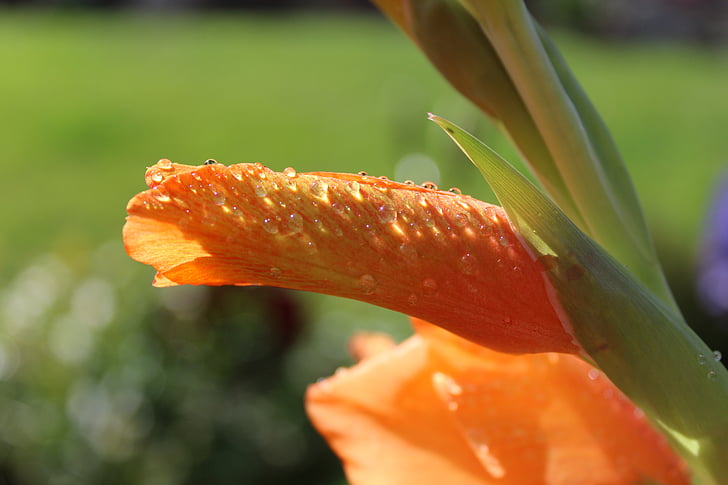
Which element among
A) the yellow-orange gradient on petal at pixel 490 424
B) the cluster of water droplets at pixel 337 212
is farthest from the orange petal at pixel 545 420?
the cluster of water droplets at pixel 337 212

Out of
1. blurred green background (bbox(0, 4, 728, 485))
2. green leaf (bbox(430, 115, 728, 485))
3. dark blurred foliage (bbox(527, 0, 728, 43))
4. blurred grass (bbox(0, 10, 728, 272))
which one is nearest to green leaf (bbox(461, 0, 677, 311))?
green leaf (bbox(430, 115, 728, 485))

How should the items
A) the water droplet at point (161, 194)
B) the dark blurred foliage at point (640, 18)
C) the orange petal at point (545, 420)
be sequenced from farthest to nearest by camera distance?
the dark blurred foliage at point (640, 18) < the orange petal at point (545, 420) < the water droplet at point (161, 194)

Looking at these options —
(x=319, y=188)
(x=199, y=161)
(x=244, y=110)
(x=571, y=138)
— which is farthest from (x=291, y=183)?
(x=244, y=110)

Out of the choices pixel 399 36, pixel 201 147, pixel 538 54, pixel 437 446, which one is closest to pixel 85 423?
pixel 437 446

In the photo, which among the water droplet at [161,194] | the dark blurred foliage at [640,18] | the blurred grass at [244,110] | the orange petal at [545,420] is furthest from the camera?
the dark blurred foliage at [640,18]

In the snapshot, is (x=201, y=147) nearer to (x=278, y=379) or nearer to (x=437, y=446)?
(x=278, y=379)

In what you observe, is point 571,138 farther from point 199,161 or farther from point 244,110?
point 244,110

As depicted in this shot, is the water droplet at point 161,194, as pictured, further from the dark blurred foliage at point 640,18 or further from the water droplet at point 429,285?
the dark blurred foliage at point 640,18
